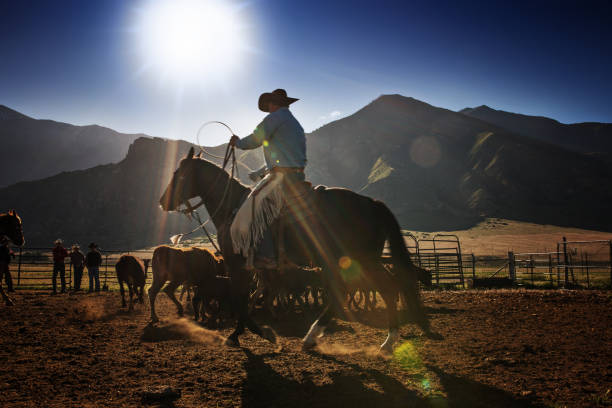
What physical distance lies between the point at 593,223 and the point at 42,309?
125m

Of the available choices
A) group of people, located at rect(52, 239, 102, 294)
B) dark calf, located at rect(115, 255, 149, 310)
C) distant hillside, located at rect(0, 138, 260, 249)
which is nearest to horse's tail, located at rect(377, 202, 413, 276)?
dark calf, located at rect(115, 255, 149, 310)

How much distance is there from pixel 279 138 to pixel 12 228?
909cm

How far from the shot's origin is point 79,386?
3.84 metres

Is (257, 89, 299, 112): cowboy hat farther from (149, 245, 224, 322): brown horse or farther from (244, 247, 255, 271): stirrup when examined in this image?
(149, 245, 224, 322): brown horse

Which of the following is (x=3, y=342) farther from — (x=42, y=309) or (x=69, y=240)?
(x=69, y=240)

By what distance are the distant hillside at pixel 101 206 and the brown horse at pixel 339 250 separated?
85477 mm

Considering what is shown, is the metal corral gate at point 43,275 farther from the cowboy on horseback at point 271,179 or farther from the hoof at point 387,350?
the hoof at point 387,350

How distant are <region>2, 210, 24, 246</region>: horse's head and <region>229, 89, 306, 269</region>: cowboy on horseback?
322 inches

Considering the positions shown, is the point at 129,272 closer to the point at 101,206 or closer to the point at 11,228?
the point at 11,228

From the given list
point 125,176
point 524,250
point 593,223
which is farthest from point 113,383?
point 593,223

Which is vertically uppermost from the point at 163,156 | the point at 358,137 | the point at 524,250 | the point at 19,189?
the point at 358,137

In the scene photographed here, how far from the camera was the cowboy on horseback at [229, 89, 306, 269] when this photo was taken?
15.6 feet

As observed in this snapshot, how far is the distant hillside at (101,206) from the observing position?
9112cm

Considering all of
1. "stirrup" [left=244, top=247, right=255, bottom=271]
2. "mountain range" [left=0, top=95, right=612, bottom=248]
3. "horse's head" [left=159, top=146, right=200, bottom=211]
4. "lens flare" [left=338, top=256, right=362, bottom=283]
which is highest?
"mountain range" [left=0, top=95, right=612, bottom=248]
